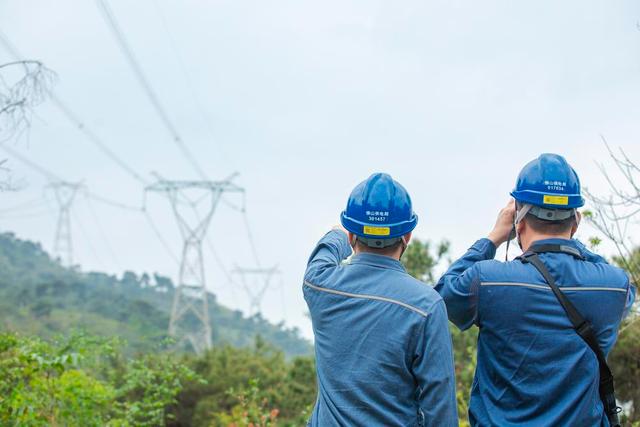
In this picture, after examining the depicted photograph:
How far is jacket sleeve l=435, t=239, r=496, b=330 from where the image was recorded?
3.33 meters

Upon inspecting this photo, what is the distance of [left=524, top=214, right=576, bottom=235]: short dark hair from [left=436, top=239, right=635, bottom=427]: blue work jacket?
6 cm

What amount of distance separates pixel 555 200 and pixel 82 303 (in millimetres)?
45041

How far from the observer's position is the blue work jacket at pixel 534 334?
127 inches

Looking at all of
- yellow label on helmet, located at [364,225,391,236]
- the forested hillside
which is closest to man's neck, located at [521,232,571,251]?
yellow label on helmet, located at [364,225,391,236]

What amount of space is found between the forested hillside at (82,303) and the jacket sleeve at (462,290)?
69.2ft

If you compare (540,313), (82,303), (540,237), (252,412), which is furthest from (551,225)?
(82,303)

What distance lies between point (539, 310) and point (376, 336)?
686 millimetres

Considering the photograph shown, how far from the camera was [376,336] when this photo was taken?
3.18 m

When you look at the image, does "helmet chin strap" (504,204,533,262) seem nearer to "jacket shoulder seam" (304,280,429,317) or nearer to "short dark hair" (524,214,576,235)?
"short dark hair" (524,214,576,235)

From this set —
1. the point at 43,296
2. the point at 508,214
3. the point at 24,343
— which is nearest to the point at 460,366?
the point at 24,343

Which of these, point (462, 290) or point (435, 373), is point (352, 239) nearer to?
point (462, 290)

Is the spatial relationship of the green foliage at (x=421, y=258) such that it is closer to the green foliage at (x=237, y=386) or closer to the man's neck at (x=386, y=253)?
the green foliage at (x=237, y=386)

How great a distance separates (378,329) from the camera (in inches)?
125

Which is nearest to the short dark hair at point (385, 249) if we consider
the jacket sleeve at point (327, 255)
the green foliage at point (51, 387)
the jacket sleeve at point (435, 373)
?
the jacket sleeve at point (327, 255)
